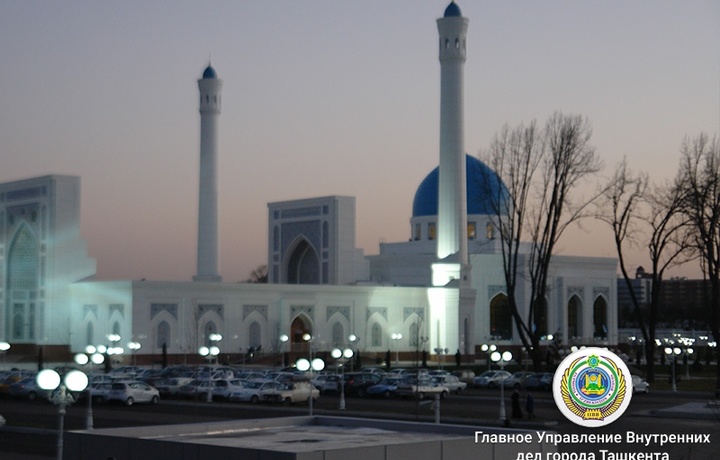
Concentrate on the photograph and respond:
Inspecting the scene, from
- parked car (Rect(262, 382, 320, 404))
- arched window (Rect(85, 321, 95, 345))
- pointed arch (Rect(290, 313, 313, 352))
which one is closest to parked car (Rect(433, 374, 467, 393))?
parked car (Rect(262, 382, 320, 404))

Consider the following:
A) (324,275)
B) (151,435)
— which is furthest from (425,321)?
(151,435)

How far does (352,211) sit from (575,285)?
17.6 m

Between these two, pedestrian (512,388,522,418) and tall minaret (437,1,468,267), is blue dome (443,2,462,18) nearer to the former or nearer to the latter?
tall minaret (437,1,468,267)

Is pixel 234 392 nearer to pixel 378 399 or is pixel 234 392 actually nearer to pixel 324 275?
pixel 378 399

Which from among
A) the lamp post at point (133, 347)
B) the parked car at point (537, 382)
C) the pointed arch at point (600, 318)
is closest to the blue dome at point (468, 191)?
the pointed arch at point (600, 318)

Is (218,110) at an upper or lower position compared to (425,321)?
upper

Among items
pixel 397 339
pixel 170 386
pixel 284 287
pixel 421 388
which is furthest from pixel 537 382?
pixel 397 339

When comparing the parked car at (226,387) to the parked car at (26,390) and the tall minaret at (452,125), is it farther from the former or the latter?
the tall minaret at (452,125)

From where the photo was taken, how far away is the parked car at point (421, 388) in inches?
1736

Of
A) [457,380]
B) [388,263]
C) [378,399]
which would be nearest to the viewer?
[378,399]

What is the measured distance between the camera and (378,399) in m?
45.0

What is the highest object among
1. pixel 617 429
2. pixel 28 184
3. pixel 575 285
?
pixel 28 184

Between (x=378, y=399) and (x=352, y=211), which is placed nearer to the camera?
(x=378, y=399)

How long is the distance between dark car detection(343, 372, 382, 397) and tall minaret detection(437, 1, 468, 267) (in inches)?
1035
